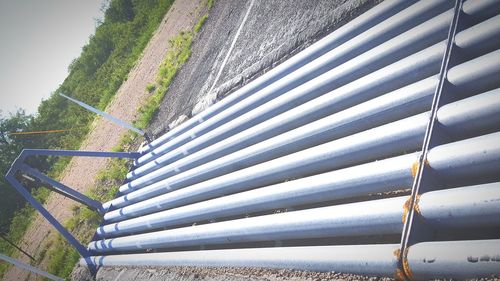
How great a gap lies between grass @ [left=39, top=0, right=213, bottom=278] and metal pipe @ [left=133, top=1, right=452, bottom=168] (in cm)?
366

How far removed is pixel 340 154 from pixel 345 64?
29.2 inches

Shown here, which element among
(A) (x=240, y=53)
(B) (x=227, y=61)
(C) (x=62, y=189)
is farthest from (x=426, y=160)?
(C) (x=62, y=189)

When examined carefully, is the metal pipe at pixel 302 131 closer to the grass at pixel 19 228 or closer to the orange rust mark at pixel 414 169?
the orange rust mark at pixel 414 169

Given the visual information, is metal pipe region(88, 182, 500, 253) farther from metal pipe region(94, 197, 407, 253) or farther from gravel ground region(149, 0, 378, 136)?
gravel ground region(149, 0, 378, 136)

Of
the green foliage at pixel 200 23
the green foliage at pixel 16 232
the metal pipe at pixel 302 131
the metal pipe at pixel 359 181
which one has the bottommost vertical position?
the green foliage at pixel 16 232

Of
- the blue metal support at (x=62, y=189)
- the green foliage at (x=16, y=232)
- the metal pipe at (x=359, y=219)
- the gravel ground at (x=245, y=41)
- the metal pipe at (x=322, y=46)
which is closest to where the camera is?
the metal pipe at (x=359, y=219)

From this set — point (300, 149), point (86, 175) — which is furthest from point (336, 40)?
point (86, 175)

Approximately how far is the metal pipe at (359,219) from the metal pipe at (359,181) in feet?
0.30

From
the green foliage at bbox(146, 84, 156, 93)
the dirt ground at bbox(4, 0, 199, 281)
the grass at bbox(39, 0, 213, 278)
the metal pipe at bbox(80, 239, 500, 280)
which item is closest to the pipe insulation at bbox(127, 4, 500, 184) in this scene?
the metal pipe at bbox(80, 239, 500, 280)

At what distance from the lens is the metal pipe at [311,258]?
4.28ft

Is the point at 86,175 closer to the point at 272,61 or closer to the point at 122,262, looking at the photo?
the point at 122,262

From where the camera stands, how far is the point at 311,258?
5.21ft

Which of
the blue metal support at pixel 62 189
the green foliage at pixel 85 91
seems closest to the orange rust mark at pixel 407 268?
the blue metal support at pixel 62 189

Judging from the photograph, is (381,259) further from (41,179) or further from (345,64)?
(41,179)
